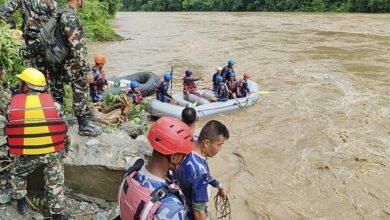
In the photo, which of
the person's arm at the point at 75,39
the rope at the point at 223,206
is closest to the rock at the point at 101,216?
the rope at the point at 223,206

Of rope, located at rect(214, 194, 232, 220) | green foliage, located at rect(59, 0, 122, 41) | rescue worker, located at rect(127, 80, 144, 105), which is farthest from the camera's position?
green foliage, located at rect(59, 0, 122, 41)

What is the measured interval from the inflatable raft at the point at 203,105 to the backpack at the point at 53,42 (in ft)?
15.3

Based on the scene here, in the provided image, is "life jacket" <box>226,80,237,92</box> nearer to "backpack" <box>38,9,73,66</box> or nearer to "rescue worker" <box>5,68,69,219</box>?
"backpack" <box>38,9,73,66</box>

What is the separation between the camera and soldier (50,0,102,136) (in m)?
3.51

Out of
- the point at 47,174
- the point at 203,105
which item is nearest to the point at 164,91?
the point at 203,105

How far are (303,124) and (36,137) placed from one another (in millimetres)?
6654

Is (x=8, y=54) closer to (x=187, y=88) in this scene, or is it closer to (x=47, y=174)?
(x=47, y=174)

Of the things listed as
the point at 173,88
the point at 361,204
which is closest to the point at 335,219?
the point at 361,204

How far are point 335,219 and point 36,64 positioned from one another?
3.73m

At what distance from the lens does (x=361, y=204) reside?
17.5 ft

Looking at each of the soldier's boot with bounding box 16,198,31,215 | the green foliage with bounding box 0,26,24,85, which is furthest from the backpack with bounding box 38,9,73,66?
the soldier's boot with bounding box 16,198,31,215

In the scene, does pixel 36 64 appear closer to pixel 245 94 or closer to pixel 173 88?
pixel 245 94

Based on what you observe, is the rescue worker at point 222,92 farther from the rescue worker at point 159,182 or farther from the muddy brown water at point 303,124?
the rescue worker at point 159,182

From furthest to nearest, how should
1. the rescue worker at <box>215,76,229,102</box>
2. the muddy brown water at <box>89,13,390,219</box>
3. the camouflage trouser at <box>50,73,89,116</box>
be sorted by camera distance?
1. the rescue worker at <box>215,76,229,102</box>
2. the muddy brown water at <box>89,13,390,219</box>
3. the camouflage trouser at <box>50,73,89,116</box>
